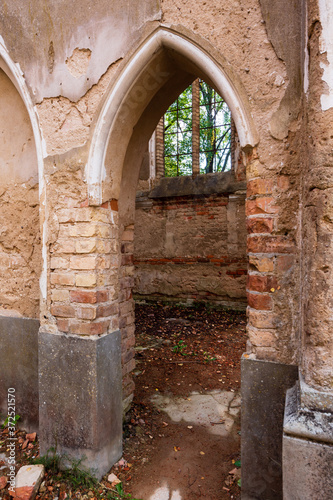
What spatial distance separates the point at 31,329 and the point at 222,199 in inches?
216

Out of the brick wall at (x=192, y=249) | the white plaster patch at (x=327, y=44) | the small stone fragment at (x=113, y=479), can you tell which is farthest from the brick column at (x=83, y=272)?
the brick wall at (x=192, y=249)

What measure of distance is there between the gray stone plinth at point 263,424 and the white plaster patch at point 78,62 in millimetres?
2202

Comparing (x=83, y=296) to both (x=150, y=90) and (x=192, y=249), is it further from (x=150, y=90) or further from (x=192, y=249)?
(x=192, y=249)

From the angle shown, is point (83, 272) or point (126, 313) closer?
point (83, 272)

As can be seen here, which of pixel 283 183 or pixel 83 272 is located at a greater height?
pixel 283 183

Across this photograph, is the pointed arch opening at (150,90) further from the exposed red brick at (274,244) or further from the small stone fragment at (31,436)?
the small stone fragment at (31,436)

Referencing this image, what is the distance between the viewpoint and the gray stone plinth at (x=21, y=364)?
8.75 ft

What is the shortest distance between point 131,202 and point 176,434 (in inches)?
84.3

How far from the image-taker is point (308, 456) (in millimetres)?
1246

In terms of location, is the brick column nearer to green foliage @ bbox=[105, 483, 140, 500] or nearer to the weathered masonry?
the weathered masonry

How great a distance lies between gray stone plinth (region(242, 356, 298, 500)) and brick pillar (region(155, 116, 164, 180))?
7.00 m

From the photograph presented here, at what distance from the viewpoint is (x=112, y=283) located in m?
2.36

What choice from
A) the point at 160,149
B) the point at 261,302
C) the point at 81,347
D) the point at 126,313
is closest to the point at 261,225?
the point at 261,302

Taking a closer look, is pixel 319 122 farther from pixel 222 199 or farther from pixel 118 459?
pixel 222 199
